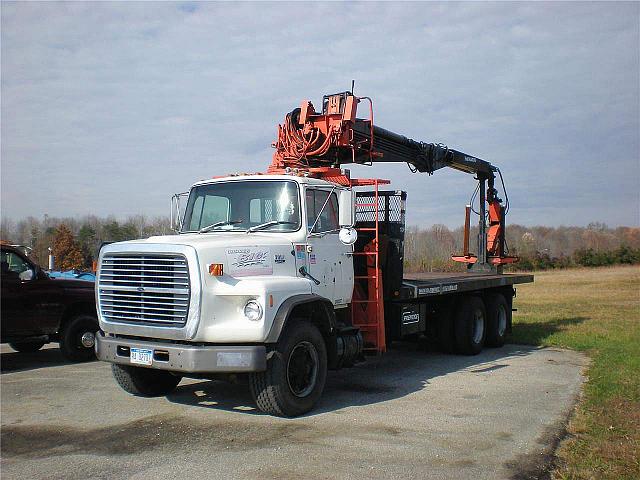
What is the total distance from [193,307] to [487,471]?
3.22m

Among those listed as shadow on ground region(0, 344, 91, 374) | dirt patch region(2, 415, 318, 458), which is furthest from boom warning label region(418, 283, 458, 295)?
shadow on ground region(0, 344, 91, 374)

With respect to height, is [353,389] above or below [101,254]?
below

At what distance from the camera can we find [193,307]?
6.54m

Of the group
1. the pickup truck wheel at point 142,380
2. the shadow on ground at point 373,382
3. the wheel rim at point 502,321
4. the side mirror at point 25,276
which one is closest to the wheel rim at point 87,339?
the side mirror at point 25,276

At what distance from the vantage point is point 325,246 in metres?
8.08

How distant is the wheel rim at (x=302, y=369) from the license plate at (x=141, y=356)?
150 cm

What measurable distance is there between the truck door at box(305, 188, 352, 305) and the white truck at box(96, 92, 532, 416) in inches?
0.6

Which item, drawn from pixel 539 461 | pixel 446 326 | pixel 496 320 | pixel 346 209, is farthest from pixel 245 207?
pixel 496 320

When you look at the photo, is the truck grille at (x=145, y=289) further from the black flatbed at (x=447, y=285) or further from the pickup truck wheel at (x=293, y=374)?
the black flatbed at (x=447, y=285)

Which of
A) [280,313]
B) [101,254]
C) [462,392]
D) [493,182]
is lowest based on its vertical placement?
[462,392]

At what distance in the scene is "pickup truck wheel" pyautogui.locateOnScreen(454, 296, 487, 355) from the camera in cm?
1205

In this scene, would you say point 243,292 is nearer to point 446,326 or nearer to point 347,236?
point 347,236

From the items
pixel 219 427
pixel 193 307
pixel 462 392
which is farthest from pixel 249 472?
pixel 462 392

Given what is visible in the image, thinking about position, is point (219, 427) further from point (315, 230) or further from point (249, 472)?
point (315, 230)
